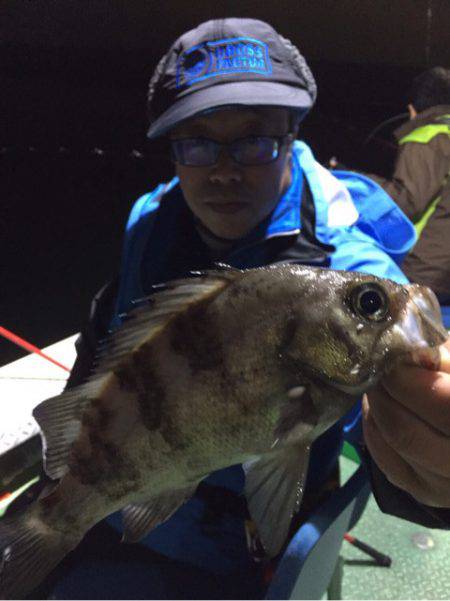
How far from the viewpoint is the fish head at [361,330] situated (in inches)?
23.2

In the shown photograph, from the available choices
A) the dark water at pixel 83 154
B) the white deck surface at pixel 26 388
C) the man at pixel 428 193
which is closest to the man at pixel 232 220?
the white deck surface at pixel 26 388

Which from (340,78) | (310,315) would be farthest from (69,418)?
(340,78)

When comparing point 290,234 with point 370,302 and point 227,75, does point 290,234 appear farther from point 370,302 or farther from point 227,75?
point 370,302

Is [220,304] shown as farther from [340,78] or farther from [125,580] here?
[340,78]

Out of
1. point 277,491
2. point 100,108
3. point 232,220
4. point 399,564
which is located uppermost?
point 232,220

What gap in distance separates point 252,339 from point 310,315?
83mm

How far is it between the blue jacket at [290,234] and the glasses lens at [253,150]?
0.14 metres

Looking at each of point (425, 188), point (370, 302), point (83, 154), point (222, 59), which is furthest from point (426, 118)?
point (83, 154)

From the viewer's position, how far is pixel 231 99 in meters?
1.20

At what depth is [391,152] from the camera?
5340 millimetres

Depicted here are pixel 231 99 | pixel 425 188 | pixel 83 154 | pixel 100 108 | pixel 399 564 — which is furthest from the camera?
pixel 100 108

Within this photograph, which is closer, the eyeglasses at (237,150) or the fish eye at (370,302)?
the fish eye at (370,302)

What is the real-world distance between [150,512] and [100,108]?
9.74 m

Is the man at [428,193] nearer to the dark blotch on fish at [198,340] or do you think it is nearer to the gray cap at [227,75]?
the gray cap at [227,75]
